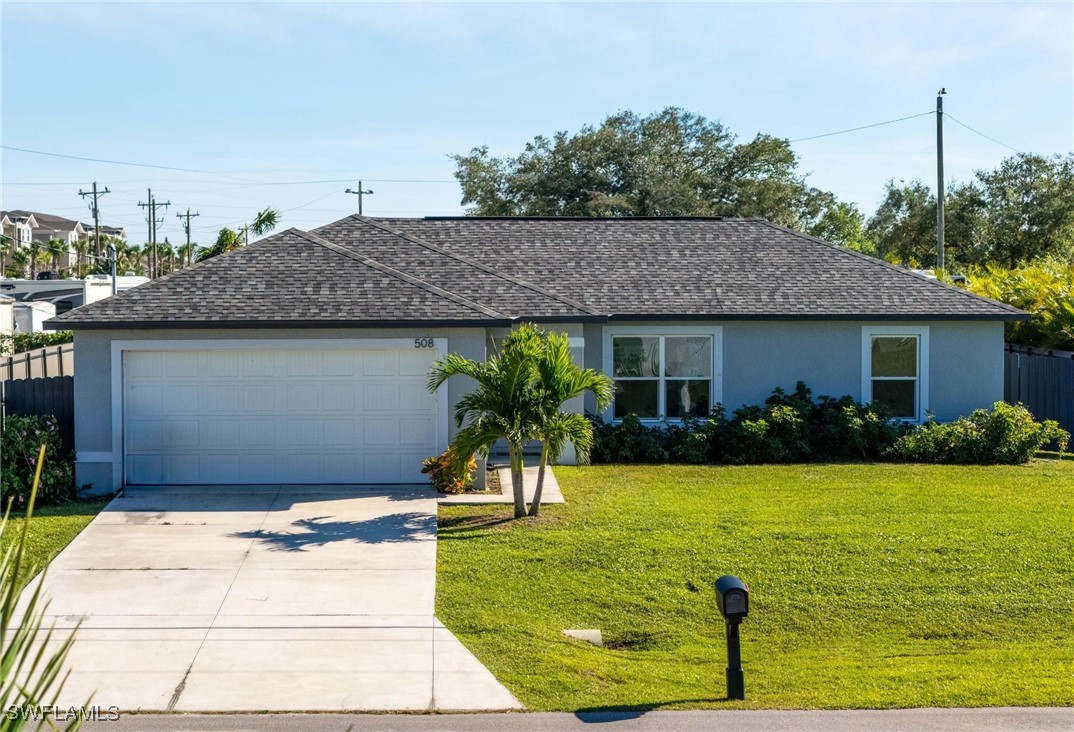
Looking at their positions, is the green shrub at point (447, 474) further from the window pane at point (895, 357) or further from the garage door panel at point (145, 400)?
the window pane at point (895, 357)

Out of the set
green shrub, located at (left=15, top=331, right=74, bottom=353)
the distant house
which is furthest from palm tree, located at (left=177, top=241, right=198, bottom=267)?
green shrub, located at (left=15, top=331, right=74, bottom=353)

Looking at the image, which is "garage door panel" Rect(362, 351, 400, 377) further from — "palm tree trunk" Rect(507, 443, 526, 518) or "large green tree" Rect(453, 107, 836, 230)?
"large green tree" Rect(453, 107, 836, 230)

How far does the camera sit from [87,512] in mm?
14602

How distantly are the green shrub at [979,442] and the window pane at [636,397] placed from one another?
4.16 m

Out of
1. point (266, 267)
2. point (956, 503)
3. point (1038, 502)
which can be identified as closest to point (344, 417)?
point (266, 267)

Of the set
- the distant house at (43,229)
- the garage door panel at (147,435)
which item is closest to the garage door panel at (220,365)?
the garage door panel at (147,435)

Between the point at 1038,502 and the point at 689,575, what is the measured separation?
631 cm

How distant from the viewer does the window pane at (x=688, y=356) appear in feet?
64.7

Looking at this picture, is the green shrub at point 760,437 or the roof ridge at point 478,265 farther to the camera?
the roof ridge at point 478,265

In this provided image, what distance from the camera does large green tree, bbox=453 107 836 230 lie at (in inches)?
1975

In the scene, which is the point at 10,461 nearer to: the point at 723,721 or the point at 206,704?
the point at 206,704

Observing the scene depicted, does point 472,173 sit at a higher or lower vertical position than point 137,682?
higher

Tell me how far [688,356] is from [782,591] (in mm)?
9090

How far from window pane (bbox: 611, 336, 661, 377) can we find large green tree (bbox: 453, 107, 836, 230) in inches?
1144
